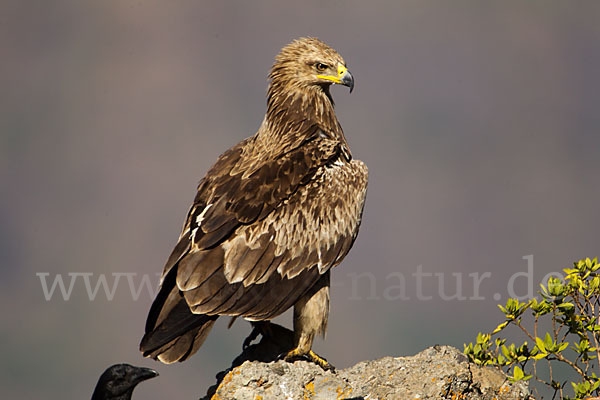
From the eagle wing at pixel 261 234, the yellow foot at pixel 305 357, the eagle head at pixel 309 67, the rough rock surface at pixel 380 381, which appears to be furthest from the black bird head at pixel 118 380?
the eagle head at pixel 309 67

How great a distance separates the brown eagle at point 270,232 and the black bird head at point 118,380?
0.90 meters

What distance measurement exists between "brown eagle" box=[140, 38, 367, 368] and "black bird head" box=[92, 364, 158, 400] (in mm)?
902

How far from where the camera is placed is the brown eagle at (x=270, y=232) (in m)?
6.66

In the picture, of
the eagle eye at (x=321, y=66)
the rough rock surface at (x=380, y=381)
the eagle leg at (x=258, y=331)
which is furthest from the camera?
the eagle eye at (x=321, y=66)

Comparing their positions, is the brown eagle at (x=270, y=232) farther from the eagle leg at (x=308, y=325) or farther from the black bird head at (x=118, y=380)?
the black bird head at (x=118, y=380)

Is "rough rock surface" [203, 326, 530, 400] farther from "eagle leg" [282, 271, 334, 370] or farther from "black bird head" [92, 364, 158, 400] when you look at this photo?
"black bird head" [92, 364, 158, 400]

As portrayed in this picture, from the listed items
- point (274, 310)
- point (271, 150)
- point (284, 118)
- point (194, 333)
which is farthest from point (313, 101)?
point (194, 333)

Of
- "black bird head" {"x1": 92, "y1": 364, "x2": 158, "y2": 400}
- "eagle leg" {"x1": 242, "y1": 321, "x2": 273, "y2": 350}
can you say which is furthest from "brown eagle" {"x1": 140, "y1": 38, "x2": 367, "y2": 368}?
"black bird head" {"x1": 92, "y1": 364, "x2": 158, "y2": 400}

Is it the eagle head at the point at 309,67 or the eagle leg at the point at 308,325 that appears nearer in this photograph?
the eagle leg at the point at 308,325

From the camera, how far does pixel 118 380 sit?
7.28 m

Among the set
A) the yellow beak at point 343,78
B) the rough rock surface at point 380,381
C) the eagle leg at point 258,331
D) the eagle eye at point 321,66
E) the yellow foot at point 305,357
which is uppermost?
the eagle eye at point 321,66

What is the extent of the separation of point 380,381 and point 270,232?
1711 mm

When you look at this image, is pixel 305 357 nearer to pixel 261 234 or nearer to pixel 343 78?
pixel 261 234

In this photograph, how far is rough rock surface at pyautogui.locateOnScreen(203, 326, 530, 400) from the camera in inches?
242
